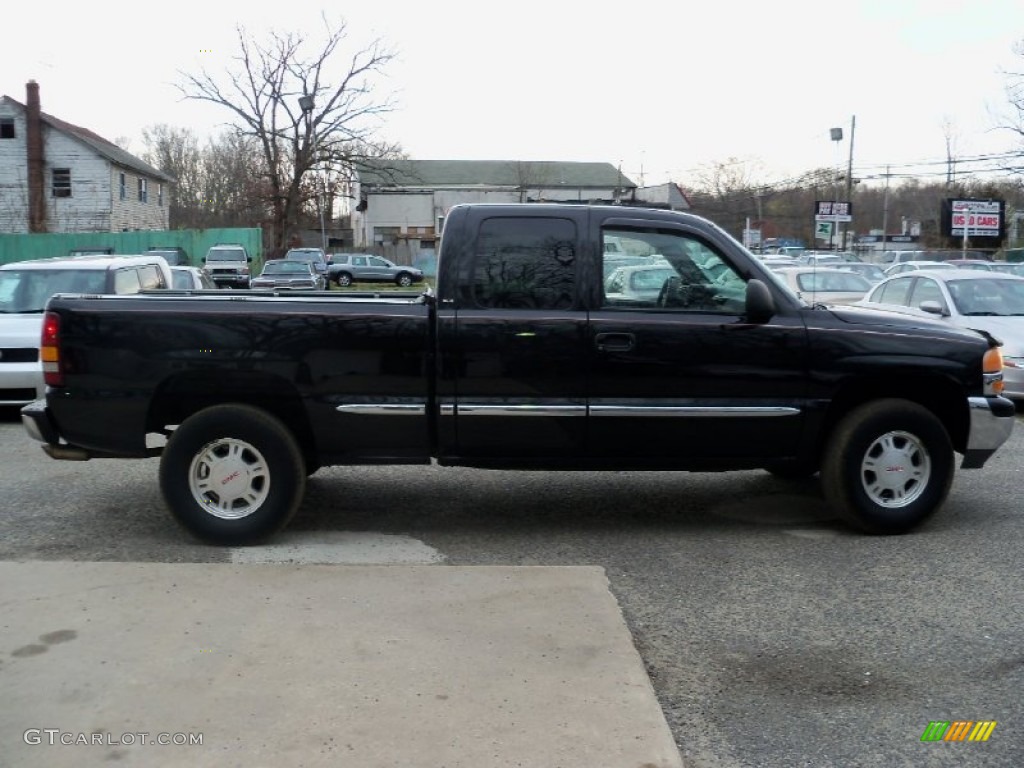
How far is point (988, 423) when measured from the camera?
6.53 meters

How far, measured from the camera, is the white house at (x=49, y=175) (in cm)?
4866

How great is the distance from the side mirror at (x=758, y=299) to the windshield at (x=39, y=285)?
7.95m

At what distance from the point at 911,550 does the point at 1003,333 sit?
6462 mm

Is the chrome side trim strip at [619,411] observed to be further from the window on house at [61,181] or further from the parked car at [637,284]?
the window on house at [61,181]

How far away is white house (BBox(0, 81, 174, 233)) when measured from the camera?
1916 inches

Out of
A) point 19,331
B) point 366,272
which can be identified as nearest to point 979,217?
point 366,272

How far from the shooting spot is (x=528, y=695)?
4152 mm

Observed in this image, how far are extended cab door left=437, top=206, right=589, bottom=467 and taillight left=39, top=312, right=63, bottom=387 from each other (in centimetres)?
225

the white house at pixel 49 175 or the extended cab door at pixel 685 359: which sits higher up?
the white house at pixel 49 175

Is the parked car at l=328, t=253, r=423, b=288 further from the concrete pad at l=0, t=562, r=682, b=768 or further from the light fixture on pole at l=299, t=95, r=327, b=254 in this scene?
the concrete pad at l=0, t=562, r=682, b=768

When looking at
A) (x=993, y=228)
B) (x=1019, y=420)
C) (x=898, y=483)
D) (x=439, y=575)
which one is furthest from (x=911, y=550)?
(x=993, y=228)

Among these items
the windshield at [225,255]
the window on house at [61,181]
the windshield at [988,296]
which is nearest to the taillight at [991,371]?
the windshield at [988,296]

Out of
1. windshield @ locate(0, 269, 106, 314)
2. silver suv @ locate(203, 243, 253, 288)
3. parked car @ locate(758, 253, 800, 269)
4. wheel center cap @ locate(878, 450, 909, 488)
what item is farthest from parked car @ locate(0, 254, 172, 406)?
silver suv @ locate(203, 243, 253, 288)

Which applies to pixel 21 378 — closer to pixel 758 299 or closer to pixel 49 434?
pixel 49 434
